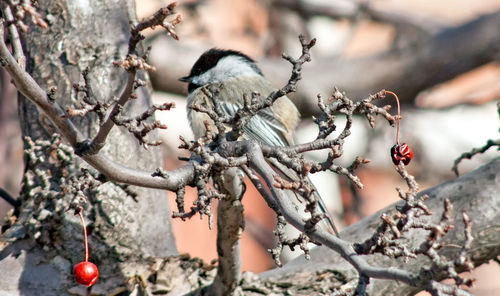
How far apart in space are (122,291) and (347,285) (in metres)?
0.82

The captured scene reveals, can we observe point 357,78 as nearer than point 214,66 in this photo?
No

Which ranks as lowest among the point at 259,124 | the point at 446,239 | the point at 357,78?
the point at 446,239

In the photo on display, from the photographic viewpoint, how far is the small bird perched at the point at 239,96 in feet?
11.4

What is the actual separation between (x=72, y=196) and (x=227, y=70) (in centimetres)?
171

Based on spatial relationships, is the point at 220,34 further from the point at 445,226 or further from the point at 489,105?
the point at 445,226

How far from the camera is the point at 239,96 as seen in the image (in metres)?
3.61

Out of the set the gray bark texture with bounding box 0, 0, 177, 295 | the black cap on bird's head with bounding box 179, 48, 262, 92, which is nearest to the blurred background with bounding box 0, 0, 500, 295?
the black cap on bird's head with bounding box 179, 48, 262, 92

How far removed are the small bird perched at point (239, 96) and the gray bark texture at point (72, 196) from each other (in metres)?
0.64

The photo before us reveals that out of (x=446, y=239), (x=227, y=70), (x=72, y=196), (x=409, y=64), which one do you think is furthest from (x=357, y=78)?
(x=72, y=196)

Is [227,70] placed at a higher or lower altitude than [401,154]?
higher

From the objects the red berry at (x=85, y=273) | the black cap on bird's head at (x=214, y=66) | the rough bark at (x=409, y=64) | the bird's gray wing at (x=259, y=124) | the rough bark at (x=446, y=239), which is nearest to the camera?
the red berry at (x=85, y=273)

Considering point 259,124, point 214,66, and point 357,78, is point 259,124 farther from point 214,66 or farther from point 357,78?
point 357,78

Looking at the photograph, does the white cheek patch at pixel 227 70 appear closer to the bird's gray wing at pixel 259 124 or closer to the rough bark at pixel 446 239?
the bird's gray wing at pixel 259 124

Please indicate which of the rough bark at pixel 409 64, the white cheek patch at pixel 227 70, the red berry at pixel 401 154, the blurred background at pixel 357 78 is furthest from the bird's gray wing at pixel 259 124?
the rough bark at pixel 409 64
